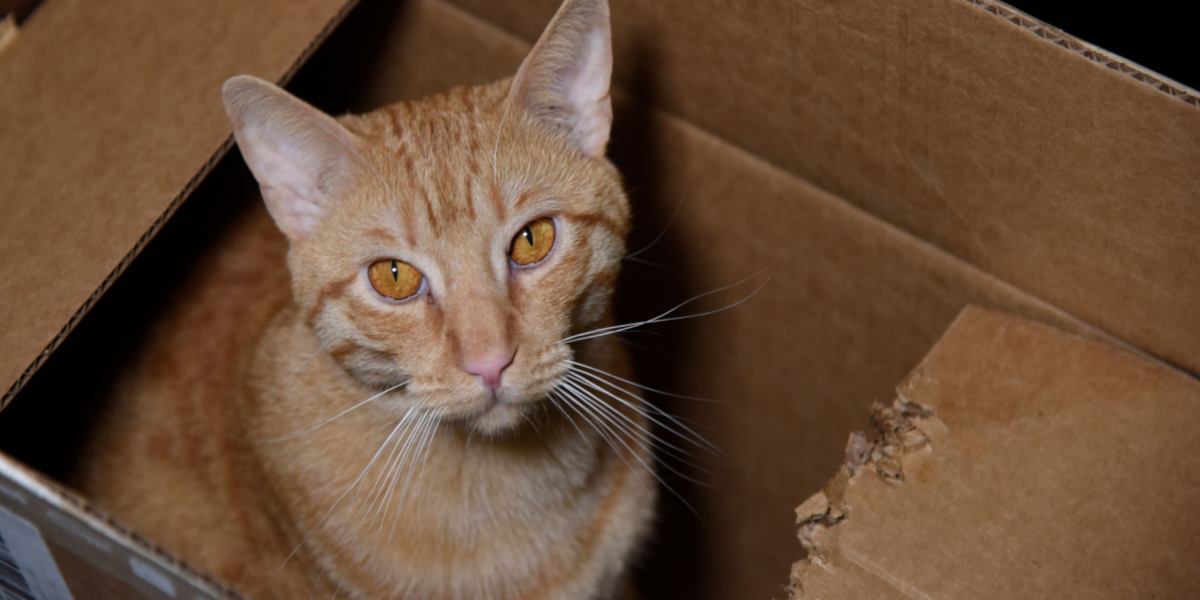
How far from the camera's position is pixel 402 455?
160 cm

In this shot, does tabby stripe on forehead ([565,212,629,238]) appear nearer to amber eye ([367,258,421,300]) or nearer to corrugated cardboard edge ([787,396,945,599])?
amber eye ([367,258,421,300])

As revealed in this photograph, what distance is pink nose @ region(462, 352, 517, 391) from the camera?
143 centimetres

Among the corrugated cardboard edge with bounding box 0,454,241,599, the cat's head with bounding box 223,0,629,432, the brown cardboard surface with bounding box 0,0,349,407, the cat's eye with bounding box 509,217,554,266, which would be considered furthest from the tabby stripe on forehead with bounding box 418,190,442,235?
the corrugated cardboard edge with bounding box 0,454,241,599

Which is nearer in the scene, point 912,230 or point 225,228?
point 912,230

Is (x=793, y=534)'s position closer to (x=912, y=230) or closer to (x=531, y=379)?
(x=912, y=230)

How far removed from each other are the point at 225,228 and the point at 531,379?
913 mm

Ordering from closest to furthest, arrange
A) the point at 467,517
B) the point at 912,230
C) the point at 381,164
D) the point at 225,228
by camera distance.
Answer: the point at 381,164
the point at 467,517
the point at 912,230
the point at 225,228

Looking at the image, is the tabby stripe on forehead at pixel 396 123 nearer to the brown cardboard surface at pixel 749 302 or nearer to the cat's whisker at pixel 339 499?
the cat's whisker at pixel 339 499

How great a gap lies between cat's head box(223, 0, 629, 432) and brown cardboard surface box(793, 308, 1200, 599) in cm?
45

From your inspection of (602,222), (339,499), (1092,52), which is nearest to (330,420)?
(339,499)

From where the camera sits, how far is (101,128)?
1722mm

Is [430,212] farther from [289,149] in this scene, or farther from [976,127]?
[976,127]

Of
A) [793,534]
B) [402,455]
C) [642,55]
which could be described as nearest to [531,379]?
[402,455]

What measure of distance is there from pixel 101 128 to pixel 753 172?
1.06m
